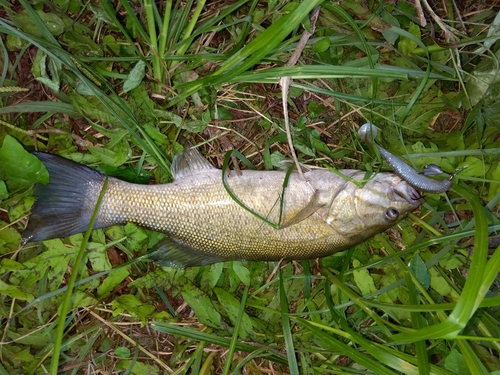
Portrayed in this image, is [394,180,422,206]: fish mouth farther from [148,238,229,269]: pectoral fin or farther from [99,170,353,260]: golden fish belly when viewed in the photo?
[148,238,229,269]: pectoral fin

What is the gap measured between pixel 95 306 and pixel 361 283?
5.90 feet

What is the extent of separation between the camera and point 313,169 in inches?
106

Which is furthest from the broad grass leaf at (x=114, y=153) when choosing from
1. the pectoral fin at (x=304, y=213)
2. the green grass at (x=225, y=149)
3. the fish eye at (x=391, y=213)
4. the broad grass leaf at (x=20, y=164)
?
the fish eye at (x=391, y=213)

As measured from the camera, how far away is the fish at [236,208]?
8.32 ft

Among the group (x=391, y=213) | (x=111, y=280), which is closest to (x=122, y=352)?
(x=111, y=280)

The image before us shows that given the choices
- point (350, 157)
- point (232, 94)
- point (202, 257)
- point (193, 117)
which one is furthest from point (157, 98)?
point (350, 157)

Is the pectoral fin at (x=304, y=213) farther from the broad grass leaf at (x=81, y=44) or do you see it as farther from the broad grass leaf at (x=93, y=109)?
the broad grass leaf at (x=81, y=44)

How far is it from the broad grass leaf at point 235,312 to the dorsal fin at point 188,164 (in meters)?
0.84

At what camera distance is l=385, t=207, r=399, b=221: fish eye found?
2.51 meters

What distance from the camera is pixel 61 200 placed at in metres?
2.59

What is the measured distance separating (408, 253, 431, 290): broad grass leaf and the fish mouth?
15.2 inches

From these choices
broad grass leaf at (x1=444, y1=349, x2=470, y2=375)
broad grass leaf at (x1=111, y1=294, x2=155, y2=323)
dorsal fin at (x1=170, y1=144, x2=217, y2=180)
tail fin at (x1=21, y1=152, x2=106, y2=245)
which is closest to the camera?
broad grass leaf at (x1=444, y1=349, x2=470, y2=375)

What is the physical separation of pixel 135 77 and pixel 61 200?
89 centimetres

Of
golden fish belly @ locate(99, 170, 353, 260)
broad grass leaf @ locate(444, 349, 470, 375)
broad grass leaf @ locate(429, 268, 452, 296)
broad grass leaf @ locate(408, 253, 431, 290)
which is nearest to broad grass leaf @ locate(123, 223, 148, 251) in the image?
golden fish belly @ locate(99, 170, 353, 260)
